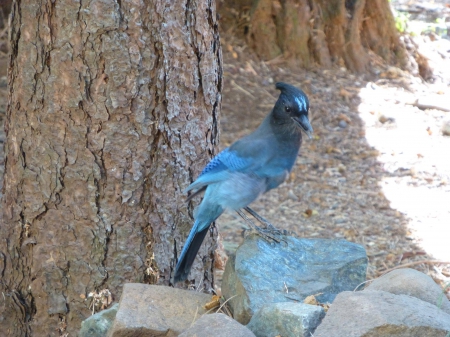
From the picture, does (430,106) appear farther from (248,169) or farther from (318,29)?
(248,169)

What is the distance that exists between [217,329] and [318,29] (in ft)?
17.7

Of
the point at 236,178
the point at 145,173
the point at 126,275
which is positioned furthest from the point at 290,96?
the point at 126,275

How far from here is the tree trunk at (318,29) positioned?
7012mm

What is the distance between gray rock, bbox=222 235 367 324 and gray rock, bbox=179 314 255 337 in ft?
1.05

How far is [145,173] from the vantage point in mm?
2945

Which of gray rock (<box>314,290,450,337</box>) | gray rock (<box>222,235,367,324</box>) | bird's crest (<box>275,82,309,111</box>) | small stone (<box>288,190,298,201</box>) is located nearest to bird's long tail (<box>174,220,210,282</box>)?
gray rock (<box>222,235,367,324</box>)

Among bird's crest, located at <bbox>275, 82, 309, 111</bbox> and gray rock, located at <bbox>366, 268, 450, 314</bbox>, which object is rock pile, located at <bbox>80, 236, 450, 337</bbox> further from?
bird's crest, located at <bbox>275, 82, 309, 111</bbox>

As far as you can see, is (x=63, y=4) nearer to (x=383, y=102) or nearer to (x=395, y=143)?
(x=395, y=143)

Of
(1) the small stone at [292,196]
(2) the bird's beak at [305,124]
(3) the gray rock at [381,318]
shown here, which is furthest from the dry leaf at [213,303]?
(1) the small stone at [292,196]

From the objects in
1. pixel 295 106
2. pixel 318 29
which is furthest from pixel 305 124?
pixel 318 29

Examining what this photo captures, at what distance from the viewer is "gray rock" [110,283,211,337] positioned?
7.81 feet

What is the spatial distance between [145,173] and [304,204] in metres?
2.45

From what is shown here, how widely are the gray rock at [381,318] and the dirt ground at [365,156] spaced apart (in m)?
1.91

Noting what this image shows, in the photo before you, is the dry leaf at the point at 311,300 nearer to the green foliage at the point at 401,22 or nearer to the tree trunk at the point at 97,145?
the tree trunk at the point at 97,145
